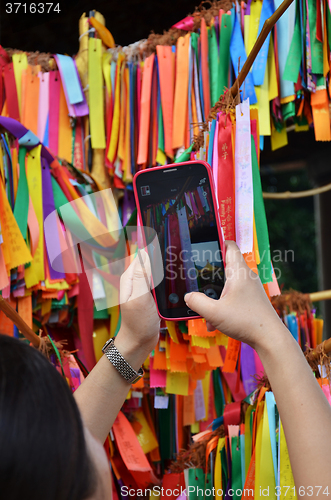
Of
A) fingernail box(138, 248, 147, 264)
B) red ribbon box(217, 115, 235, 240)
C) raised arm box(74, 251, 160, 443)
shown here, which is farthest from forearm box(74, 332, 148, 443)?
red ribbon box(217, 115, 235, 240)

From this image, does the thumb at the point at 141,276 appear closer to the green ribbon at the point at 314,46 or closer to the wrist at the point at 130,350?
the wrist at the point at 130,350

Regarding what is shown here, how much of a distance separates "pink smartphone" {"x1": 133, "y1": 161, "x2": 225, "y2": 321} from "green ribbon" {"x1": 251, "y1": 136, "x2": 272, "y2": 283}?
8 cm

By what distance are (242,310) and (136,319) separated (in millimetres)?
193

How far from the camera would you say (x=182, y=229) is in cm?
60

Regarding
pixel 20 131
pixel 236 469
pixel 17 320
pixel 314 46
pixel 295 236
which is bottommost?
pixel 236 469

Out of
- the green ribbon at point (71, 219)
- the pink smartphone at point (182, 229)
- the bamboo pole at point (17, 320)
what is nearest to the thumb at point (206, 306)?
the pink smartphone at point (182, 229)

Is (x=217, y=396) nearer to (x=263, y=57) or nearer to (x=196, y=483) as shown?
(x=196, y=483)

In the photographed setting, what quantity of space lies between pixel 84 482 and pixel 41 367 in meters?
0.10

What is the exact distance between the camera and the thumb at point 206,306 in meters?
0.45

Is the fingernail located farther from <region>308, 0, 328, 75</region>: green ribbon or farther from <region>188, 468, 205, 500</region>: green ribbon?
<region>308, 0, 328, 75</region>: green ribbon

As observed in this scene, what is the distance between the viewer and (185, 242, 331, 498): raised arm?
36 centimetres

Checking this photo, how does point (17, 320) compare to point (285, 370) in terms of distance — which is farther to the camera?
point (17, 320)

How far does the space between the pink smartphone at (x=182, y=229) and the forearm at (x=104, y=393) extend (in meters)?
0.08

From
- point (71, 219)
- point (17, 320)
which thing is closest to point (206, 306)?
point (17, 320)
